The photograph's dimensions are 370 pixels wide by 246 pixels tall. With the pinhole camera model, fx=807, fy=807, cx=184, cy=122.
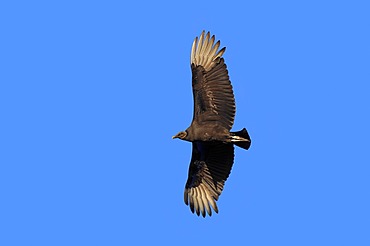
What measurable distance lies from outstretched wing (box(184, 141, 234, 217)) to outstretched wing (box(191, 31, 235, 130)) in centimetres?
73

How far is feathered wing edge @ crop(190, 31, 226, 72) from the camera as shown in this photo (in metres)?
18.6

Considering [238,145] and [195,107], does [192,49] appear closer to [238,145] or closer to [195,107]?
[195,107]

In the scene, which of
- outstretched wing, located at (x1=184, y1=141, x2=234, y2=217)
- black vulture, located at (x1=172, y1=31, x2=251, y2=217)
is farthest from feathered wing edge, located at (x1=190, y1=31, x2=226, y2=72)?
outstretched wing, located at (x1=184, y1=141, x2=234, y2=217)

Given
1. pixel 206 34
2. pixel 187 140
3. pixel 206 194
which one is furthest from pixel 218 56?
pixel 206 194

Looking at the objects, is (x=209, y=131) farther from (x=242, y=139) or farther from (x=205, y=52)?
(x=205, y=52)

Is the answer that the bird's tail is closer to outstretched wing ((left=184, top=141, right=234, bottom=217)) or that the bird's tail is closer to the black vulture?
the black vulture

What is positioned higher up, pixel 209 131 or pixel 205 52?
pixel 205 52

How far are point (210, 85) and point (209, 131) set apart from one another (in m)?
1.16

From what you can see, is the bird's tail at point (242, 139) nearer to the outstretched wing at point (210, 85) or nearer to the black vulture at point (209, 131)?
the black vulture at point (209, 131)

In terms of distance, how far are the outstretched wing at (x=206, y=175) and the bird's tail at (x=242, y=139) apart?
2.92 ft

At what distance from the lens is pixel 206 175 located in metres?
19.0

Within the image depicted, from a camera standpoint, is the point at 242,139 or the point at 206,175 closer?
the point at 242,139

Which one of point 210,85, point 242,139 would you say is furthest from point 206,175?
point 210,85

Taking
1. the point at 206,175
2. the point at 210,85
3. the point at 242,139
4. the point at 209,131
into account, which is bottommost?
the point at 242,139
